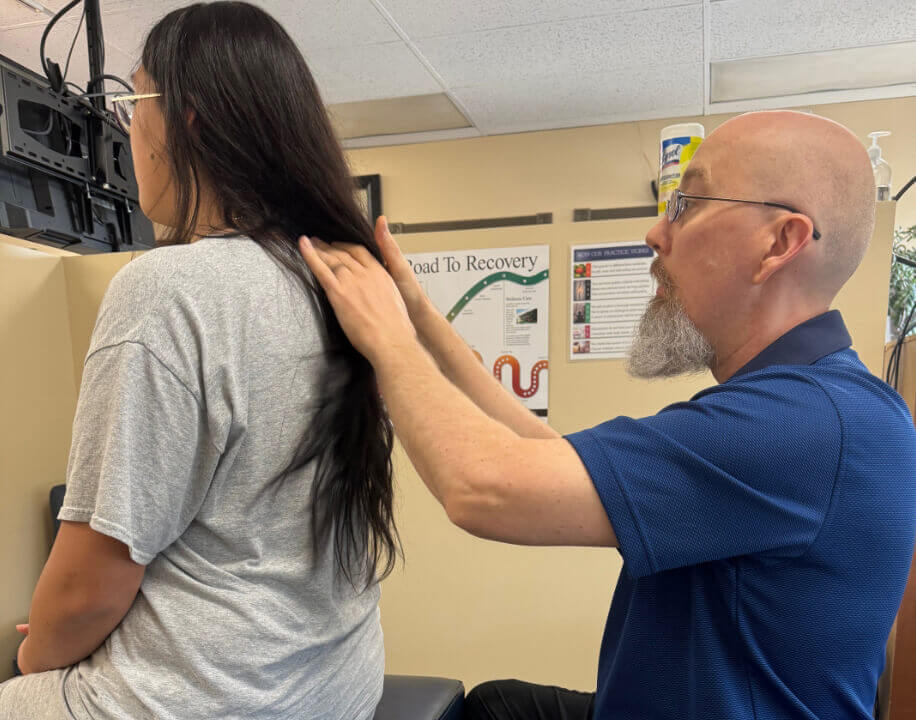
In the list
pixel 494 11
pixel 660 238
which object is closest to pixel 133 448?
pixel 660 238

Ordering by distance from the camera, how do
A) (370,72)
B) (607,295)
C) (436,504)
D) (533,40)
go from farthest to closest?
1. (370,72)
2. (533,40)
3. (436,504)
4. (607,295)

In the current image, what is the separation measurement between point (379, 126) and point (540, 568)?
332 centimetres

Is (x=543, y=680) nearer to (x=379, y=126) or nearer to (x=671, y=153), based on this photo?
(x=671, y=153)

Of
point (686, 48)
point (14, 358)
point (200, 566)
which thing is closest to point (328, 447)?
point (200, 566)

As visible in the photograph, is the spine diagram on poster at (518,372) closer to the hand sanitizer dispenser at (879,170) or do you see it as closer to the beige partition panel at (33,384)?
the hand sanitizer dispenser at (879,170)

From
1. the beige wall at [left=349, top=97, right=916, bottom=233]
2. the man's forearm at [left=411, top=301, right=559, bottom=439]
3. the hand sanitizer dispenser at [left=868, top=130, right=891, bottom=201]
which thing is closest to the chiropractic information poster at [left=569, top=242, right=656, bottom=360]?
the hand sanitizer dispenser at [left=868, top=130, right=891, bottom=201]

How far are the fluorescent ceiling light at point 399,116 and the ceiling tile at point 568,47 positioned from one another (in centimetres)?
42

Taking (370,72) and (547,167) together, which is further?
(547,167)

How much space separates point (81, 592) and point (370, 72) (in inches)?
128

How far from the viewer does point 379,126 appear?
14.0 feet

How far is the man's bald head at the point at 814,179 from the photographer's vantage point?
2.73ft

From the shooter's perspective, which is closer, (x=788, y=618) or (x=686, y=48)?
(x=788, y=618)

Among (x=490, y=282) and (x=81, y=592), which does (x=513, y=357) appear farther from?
(x=81, y=592)

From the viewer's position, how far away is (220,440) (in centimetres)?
66
